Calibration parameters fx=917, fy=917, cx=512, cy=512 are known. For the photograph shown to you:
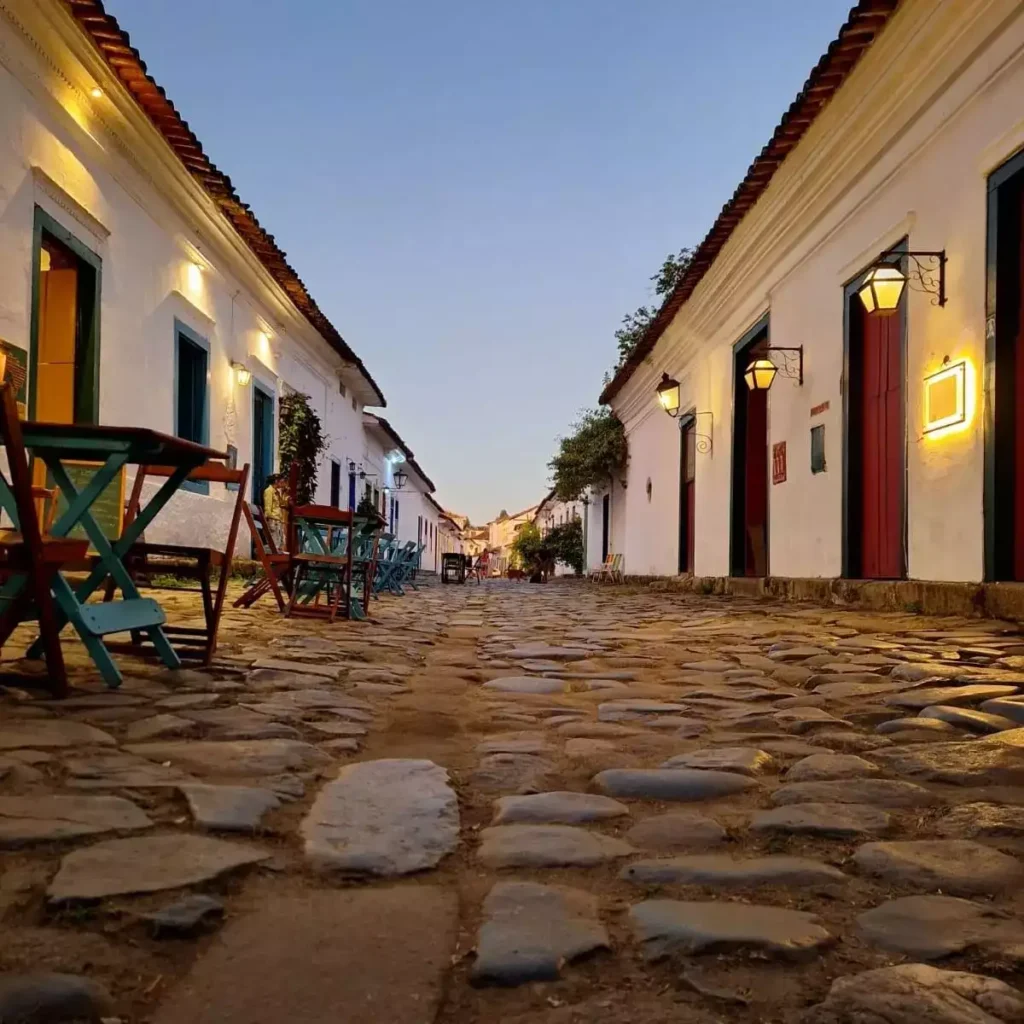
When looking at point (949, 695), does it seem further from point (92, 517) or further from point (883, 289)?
point (883, 289)

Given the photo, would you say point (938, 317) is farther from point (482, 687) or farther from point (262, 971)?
point (262, 971)

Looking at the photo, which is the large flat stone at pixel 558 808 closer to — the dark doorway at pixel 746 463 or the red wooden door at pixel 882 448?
the red wooden door at pixel 882 448

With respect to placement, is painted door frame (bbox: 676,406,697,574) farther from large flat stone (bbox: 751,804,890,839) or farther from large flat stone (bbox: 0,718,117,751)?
large flat stone (bbox: 751,804,890,839)

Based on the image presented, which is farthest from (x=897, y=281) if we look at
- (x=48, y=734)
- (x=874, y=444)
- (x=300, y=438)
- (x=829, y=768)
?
(x=300, y=438)

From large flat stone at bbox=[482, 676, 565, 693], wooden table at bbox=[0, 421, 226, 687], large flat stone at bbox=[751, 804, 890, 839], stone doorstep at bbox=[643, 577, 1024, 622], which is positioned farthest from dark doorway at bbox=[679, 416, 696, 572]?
large flat stone at bbox=[751, 804, 890, 839]

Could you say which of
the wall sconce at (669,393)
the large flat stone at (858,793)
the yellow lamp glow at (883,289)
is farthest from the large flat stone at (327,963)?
the wall sconce at (669,393)

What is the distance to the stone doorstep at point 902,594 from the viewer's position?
5277mm

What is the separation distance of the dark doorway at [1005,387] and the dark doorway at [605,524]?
633 inches

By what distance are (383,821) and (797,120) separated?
742 centimetres

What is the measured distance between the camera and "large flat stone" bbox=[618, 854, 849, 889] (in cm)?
151

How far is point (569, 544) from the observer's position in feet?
94.1

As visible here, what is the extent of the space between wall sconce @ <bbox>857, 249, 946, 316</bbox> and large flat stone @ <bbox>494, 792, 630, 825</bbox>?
5.36 meters

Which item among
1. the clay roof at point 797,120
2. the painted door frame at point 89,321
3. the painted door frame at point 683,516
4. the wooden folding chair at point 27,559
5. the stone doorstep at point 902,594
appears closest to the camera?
the wooden folding chair at point 27,559

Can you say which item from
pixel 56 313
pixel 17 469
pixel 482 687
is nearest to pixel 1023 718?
pixel 482 687
